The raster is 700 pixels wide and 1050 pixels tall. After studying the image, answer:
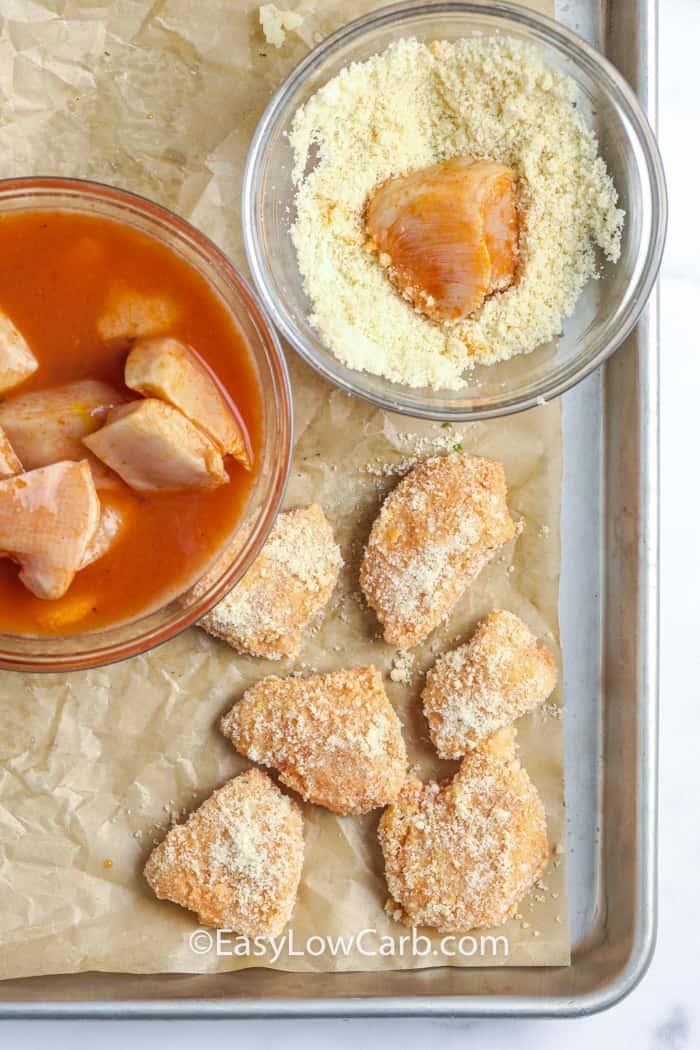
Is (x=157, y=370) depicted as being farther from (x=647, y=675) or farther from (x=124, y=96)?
(x=647, y=675)

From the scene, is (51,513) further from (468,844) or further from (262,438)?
(468,844)

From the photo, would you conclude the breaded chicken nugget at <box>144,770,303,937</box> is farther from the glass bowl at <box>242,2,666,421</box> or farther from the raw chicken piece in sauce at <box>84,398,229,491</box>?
the glass bowl at <box>242,2,666,421</box>

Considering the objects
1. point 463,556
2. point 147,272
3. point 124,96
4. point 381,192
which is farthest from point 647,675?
point 124,96

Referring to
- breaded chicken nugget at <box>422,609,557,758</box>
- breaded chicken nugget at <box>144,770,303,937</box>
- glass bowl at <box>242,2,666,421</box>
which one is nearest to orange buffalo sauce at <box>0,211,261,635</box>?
glass bowl at <box>242,2,666,421</box>

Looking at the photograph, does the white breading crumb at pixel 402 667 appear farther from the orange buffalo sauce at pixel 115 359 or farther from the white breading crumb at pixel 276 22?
the white breading crumb at pixel 276 22

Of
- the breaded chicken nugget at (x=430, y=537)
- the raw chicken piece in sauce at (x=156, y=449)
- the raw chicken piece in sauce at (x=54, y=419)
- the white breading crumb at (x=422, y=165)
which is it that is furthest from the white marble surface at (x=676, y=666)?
the raw chicken piece in sauce at (x=54, y=419)

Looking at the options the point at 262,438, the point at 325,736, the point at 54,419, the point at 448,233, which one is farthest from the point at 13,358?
the point at 325,736
